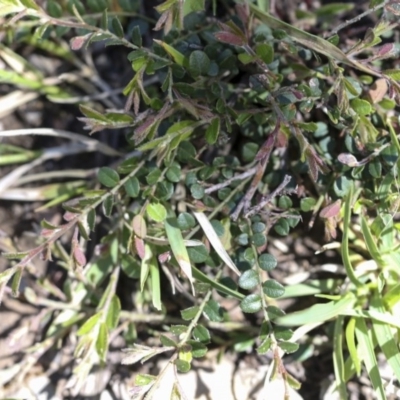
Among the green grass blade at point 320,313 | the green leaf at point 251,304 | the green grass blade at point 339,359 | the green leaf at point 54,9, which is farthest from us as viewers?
the green leaf at point 54,9

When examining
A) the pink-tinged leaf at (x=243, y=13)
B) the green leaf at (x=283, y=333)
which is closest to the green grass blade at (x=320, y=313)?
the green leaf at (x=283, y=333)

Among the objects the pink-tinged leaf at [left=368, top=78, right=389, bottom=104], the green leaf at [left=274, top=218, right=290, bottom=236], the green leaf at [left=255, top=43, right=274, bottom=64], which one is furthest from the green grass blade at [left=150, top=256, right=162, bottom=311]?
the pink-tinged leaf at [left=368, top=78, right=389, bottom=104]

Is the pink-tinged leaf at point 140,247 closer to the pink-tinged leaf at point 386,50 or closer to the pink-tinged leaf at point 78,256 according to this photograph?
the pink-tinged leaf at point 78,256

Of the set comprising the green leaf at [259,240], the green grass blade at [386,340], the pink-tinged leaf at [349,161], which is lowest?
the green grass blade at [386,340]

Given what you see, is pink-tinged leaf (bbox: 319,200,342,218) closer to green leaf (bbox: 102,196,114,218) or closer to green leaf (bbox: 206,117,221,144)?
green leaf (bbox: 206,117,221,144)

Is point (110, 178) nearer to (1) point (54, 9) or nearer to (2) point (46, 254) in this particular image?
(2) point (46, 254)

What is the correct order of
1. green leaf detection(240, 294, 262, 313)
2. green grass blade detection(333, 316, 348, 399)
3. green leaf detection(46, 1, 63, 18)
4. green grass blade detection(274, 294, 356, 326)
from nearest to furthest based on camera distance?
green grass blade detection(274, 294, 356, 326) < green leaf detection(240, 294, 262, 313) < green grass blade detection(333, 316, 348, 399) < green leaf detection(46, 1, 63, 18)

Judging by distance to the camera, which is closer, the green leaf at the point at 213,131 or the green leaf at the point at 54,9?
the green leaf at the point at 213,131
